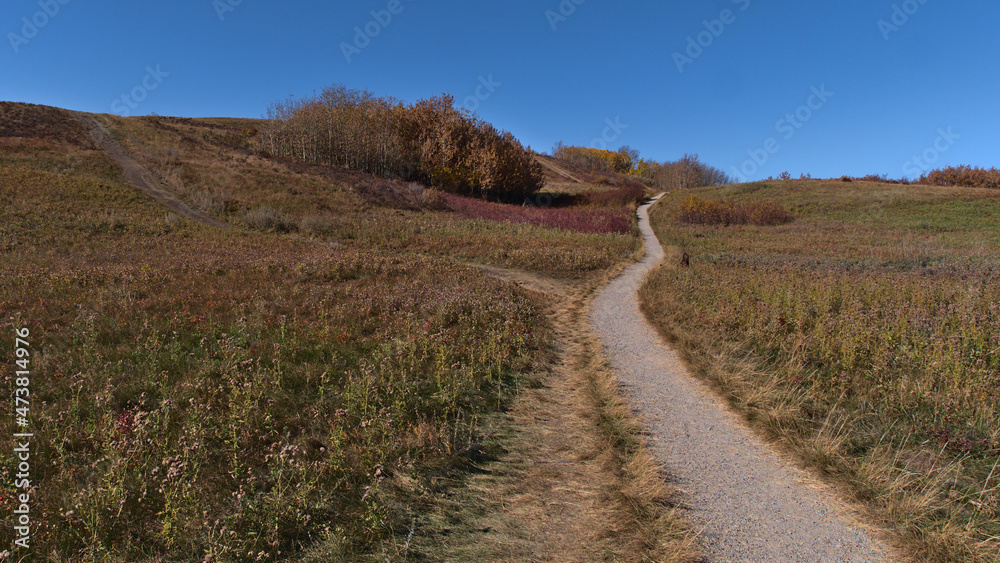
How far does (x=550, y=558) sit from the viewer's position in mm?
3207

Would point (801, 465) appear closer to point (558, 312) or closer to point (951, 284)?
point (558, 312)

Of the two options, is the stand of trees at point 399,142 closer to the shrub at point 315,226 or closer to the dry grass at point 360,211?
the dry grass at point 360,211

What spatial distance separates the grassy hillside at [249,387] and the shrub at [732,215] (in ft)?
96.8

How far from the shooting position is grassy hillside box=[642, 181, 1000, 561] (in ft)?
12.2

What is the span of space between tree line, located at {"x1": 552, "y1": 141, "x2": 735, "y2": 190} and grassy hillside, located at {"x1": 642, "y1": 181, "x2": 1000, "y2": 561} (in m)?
72.2

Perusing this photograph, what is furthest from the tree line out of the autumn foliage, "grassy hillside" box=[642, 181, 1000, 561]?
"grassy hillside" box=[642, 181, 1000, 561]

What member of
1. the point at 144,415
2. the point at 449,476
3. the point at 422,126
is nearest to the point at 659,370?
the point at 449,476

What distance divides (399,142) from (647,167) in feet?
314

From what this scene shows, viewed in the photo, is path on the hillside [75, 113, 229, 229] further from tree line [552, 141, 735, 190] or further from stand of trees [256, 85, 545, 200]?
tree line [552, 141, 735, 190]

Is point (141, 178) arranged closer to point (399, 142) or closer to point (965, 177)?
point (399, 142)

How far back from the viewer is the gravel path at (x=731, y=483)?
10.9 feet

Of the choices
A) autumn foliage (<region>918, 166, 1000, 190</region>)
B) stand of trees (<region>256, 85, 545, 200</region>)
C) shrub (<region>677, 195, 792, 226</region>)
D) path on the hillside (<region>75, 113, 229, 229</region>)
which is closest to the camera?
path on the hillside (<region>75, 113, 229, 229</region>)

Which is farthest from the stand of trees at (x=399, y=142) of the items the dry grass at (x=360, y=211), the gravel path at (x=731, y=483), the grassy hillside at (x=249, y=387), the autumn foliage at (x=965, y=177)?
the autumn foliage at (x=965, y=177)

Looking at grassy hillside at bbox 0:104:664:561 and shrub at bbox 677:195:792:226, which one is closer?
grassy hillside at bbox 0:104:664:561
